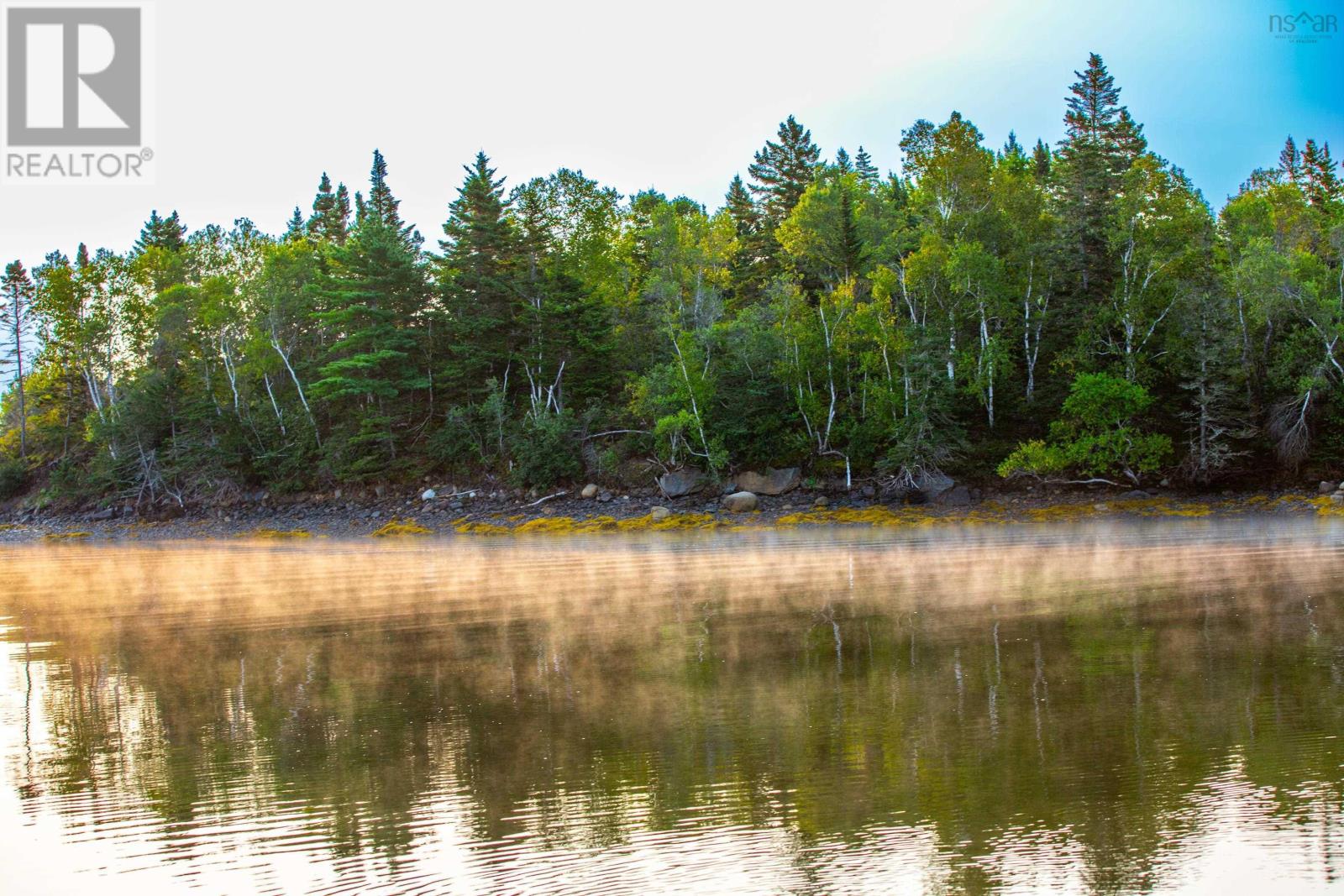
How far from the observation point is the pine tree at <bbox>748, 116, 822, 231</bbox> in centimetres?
7694

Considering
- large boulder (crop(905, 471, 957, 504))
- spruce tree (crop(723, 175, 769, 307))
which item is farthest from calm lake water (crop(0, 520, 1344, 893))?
spruce tree (crop(723, 175, 769, 307))

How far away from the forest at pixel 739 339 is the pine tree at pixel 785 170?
11.2 inches

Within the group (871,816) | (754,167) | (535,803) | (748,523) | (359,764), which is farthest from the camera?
(754,167)

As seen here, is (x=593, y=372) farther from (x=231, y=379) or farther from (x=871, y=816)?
(x=871, y=816)

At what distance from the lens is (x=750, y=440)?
4722 cm

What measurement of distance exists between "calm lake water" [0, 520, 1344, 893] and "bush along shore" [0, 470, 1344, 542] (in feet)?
69.2

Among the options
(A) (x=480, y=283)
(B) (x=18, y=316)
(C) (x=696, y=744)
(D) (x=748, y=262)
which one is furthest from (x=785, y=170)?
(C) (x=696, y=744)

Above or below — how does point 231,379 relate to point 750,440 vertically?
above

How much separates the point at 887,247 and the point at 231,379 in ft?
125

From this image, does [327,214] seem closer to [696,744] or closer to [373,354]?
[373,354]

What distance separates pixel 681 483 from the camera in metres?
46.2

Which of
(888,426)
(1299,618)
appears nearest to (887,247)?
(888,426)

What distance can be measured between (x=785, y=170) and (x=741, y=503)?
42.4 m

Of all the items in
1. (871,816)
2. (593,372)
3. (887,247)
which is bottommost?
(871,816)
